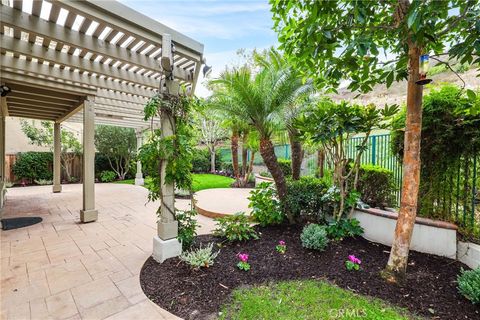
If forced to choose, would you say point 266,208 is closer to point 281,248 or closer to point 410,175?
point 281,248

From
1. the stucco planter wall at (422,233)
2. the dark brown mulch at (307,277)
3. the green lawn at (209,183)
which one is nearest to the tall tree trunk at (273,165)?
the dark brown mulch at (307,277)

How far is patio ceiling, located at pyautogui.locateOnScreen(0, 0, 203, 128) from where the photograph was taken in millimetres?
2498

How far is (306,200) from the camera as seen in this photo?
13.4ft

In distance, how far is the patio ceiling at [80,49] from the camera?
8.20 ft

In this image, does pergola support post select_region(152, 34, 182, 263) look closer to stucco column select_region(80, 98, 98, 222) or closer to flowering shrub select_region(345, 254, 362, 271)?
flowering shrub select_region(345, 254, 362, 271)

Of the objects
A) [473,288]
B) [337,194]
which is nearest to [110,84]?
[337,194]

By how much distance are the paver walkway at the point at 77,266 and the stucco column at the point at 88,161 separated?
10.3 inches

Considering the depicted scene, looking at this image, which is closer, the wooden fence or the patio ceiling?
the patio ceiling

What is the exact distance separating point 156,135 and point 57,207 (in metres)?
5.20

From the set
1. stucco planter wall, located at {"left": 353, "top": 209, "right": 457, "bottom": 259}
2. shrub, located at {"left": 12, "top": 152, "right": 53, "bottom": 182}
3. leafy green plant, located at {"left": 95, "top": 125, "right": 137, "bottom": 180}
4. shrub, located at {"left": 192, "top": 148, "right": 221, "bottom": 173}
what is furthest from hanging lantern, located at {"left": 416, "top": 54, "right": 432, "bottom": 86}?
shrub, located at {"left": 12, "top": 152, "right": 53, "bottom": 182}

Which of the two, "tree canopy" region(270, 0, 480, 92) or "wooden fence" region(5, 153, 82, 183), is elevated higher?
"tree canopy" region(270, 0, 480, 92)

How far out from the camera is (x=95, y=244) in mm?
3688

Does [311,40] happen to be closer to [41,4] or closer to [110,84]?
[41,4]

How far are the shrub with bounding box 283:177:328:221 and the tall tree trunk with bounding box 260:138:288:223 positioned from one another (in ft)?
0.40
